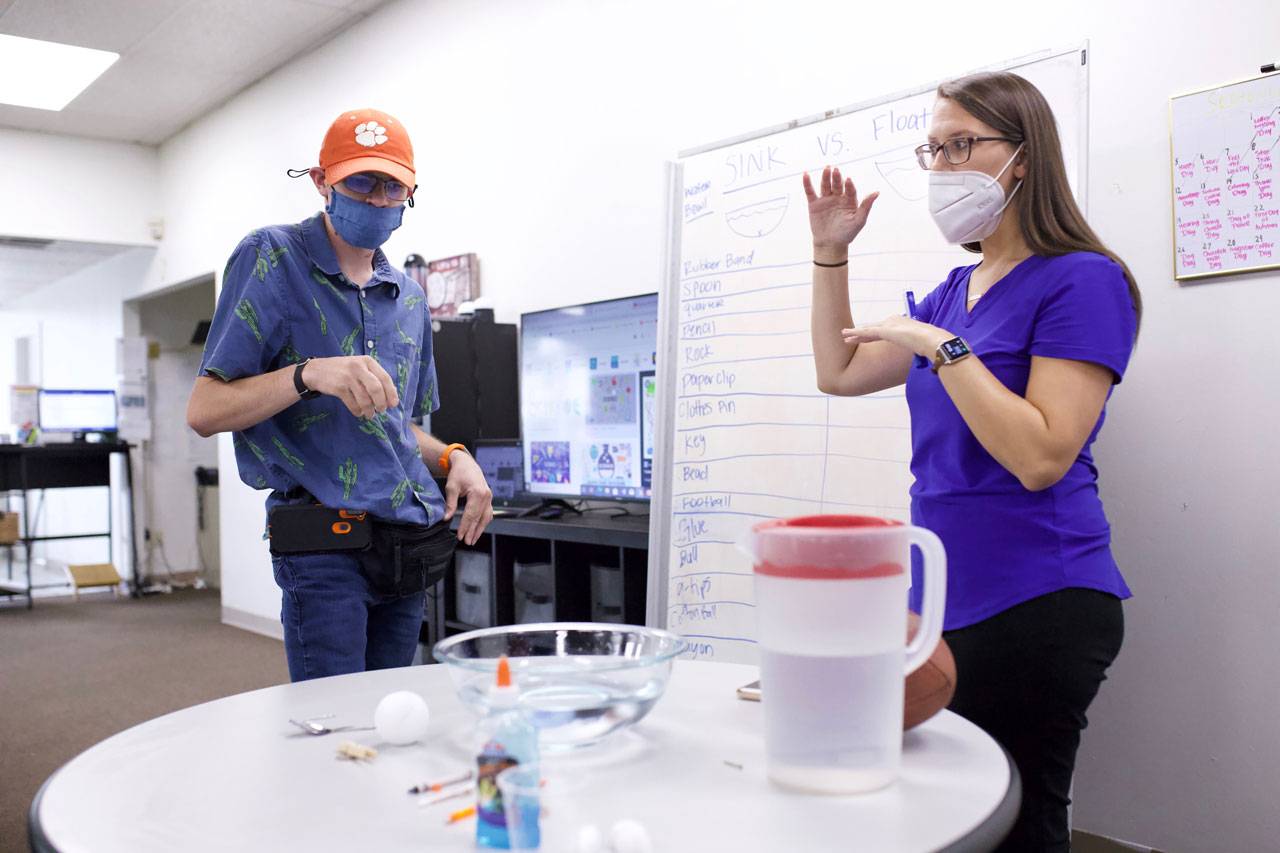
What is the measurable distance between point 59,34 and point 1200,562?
513 cm

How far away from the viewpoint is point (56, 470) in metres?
7.12

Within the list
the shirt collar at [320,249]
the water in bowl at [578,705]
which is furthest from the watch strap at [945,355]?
the shirt collar at [320,249]

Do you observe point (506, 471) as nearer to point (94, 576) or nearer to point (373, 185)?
point (373, 185)

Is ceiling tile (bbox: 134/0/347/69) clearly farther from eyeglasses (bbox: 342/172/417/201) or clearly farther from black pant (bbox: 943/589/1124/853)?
black pant (bbox: 943/589/1124/853)

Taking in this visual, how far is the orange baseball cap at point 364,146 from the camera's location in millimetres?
1569

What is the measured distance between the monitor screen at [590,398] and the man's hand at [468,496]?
1332 millimetres

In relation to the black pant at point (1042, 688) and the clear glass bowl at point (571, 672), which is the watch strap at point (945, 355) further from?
the clear glass bowl at point (571, 672)

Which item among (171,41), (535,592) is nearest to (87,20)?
(171,41)

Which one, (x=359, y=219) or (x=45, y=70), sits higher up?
(x=45, y=70)

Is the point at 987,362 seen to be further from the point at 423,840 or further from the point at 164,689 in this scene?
the point at 164,689

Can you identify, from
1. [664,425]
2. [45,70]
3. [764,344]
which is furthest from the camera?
[45,70]

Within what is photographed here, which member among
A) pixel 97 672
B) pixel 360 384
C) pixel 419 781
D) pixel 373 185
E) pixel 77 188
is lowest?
pixel 97 672

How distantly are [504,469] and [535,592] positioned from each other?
1.90 ft

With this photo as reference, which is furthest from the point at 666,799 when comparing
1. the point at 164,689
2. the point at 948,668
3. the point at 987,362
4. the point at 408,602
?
the point at 164,689
